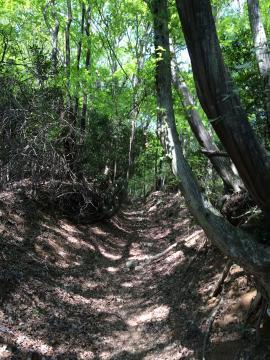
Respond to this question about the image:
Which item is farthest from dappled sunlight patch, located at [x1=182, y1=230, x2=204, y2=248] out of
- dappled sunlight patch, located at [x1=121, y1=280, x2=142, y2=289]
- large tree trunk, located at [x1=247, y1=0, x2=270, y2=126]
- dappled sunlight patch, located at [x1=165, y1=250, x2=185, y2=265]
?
large tree trunk, located at [x1=247, y1=0, x2=270, y2=126]

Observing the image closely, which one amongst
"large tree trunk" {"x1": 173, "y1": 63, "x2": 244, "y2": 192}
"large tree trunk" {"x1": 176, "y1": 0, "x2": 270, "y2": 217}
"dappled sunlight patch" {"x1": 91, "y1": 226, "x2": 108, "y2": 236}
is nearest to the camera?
"large tree trunk" {"x1": 176, "y1": 0, "x2": 270, "y2": 217}

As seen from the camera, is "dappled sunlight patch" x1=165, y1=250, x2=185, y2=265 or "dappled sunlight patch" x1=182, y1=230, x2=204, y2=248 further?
"dappled sunlight patch" x1=182, y1=230, x2=204, y2=248

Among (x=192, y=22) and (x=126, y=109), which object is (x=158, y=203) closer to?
(x=126, y=109)

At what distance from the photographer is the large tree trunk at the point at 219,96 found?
12.7 feet

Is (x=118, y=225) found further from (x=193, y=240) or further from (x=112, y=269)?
(x=193, y=240)

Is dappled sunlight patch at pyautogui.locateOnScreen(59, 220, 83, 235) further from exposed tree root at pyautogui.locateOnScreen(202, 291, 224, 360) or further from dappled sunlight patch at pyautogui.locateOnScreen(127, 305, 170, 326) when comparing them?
exposed tree root at pyautogui.locateOnScreen(202, 291, 224, 360)

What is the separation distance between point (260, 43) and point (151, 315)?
5.59 m

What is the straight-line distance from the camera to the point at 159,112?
237 inches

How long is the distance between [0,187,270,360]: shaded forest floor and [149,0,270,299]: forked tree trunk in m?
1.33

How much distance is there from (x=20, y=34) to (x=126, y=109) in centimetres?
709

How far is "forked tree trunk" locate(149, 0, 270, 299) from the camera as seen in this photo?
469 cm

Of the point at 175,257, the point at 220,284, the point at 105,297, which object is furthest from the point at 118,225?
the point at 220,284

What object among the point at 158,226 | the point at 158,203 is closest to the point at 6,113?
the point at 158,226

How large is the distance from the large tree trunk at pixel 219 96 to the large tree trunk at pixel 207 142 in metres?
3.74
